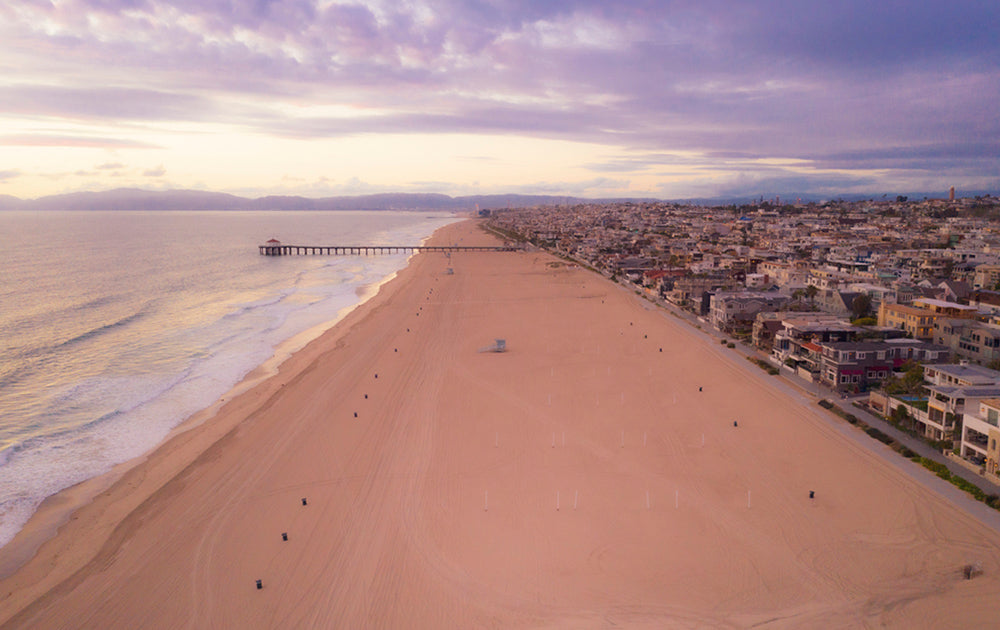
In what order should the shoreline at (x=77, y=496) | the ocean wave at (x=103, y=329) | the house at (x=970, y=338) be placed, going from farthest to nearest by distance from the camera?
the ocean wave at (x=103, y=329)
the house at (x=970, y=338)
the shoreline at (x=77, y=496)

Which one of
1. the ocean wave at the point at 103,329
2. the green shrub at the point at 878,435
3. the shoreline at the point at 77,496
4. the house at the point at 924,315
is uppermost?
the house at the point at 924,315

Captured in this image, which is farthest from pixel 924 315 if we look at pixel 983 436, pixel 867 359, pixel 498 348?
pixel 498 348

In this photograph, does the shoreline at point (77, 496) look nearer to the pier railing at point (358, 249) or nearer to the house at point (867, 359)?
the house at point (867, 359)

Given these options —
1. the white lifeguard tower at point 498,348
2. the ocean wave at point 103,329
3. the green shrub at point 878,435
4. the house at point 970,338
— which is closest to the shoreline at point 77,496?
the white lifeguard tower at point 498,348

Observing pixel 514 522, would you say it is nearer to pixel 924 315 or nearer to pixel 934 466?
pixel 934 466

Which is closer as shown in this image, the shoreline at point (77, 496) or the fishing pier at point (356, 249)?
the shoreline at point (77, 496)

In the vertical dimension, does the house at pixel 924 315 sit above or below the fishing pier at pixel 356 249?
below
